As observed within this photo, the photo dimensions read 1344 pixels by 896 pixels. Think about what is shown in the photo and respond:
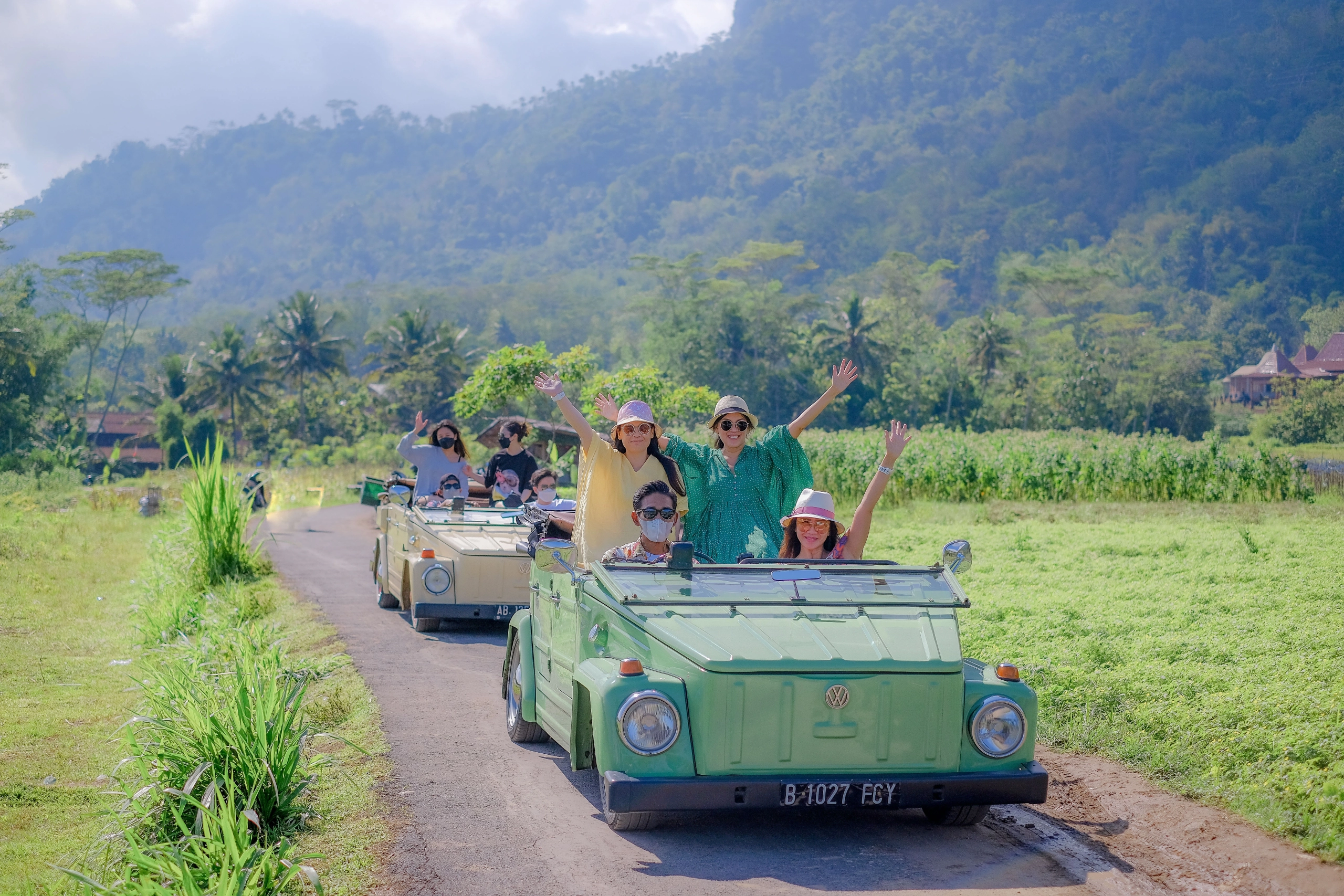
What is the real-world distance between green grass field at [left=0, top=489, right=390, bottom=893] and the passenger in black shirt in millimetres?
2319

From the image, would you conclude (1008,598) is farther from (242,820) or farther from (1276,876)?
(242,820)

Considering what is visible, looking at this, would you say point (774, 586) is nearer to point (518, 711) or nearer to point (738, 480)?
point (738, 480)

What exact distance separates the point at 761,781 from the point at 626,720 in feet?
2.00

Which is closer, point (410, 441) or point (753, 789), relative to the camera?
point (753, 789)

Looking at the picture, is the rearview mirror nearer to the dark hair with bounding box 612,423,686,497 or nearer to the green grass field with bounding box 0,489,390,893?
the dark hair with bounding box 612,423,686,497

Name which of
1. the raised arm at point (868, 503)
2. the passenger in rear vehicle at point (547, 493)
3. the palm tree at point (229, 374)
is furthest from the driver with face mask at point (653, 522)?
the palm tree at point (229, 374)

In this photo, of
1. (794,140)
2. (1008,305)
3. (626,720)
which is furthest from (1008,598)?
(794,140)

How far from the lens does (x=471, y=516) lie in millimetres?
11930

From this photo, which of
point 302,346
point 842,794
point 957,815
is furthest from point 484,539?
point 302,346

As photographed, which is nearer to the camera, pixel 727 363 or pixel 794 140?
pixel 727 363

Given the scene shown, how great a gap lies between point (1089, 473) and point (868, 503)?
1809 cm

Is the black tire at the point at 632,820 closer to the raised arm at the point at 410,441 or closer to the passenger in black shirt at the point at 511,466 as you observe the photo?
the passenger in black shirt at the point at 511,466

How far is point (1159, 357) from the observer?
71.6m

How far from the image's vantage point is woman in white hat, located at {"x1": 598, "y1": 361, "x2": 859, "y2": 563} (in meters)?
7.23
